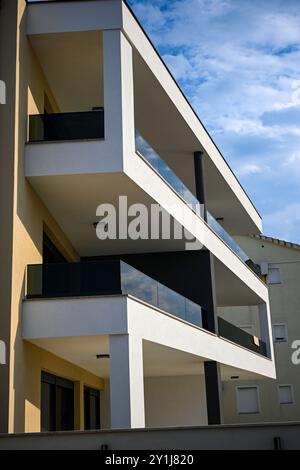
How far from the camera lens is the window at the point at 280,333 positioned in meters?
38.4

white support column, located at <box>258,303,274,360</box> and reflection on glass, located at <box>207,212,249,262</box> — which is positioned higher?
reflection on glass, located at <box>207,212,249,262</box>

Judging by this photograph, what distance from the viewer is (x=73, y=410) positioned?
63.3ft

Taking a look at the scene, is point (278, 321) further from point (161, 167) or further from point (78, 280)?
point (78, 280)

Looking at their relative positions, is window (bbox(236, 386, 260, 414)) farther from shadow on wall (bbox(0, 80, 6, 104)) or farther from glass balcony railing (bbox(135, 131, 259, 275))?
shadow on wall (bbox(0, 80, 6, 104))

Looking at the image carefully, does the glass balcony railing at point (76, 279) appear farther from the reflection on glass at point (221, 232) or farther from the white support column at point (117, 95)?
the reflection on glass at point (221, 232)

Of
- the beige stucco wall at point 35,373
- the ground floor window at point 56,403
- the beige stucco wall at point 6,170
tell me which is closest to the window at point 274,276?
the ground floor window at point 56,403

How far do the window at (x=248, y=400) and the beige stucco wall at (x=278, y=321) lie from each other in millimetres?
221

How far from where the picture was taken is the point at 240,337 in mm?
23922

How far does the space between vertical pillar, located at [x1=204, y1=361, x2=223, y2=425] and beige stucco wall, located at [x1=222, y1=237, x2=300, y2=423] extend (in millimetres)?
18153

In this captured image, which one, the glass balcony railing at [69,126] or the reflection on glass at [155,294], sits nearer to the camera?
the reflection on glass at [155,294]

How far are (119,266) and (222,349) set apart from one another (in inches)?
297

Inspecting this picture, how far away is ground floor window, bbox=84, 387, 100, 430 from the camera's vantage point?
2153cm

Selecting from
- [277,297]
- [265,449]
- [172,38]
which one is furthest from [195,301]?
[277,297]

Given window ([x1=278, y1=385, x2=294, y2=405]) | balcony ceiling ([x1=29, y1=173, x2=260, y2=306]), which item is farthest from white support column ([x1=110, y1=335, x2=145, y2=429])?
window ([x1=278, y1=385, x2=294, y2=405])
